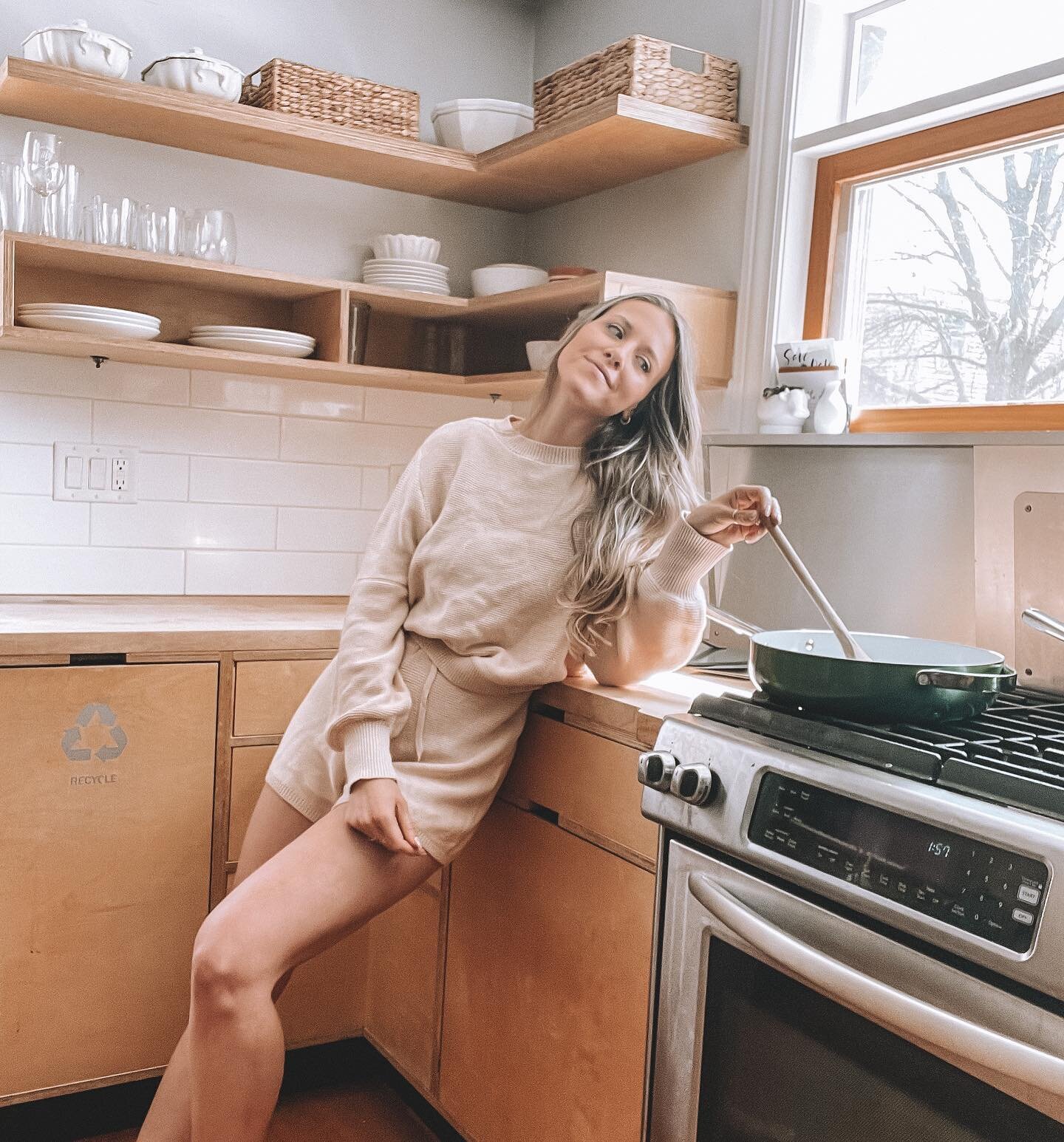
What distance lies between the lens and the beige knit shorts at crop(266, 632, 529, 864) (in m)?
1.78

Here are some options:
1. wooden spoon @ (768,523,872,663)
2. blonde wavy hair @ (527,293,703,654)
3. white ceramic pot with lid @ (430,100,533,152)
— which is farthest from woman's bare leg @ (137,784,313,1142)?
white ceramic pot with lid @ (430,100,533,152)

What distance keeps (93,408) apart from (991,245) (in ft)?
6.33

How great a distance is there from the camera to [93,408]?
8.75ft

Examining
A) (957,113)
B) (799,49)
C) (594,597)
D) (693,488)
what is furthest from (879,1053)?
(799,49)

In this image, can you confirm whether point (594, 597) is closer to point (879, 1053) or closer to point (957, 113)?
point (879, 1053)

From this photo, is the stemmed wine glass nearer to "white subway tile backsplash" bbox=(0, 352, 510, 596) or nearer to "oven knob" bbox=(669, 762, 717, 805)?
"white subway tile backsplash" bbox=(0, 352, 510, 596)

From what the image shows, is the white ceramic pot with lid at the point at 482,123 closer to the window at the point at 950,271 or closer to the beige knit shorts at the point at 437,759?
the window at the point at 950,271

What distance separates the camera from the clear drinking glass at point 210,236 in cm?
254

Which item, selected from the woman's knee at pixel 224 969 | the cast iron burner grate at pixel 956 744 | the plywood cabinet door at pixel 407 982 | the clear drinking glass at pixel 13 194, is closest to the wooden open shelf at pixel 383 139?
the clear drinking glass at pixel 13 194

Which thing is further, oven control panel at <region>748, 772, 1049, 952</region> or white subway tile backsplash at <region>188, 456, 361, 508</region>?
white subway tile backsplash at <region>188, 456, 361, 508</region>

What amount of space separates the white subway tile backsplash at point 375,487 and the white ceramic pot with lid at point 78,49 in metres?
1.09

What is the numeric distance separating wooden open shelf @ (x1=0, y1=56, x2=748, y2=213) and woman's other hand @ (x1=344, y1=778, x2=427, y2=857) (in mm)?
1424

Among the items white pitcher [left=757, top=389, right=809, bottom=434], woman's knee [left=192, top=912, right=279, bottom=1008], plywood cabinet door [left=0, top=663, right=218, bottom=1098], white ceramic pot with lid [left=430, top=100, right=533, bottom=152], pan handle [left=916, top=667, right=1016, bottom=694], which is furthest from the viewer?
white ceramic pot with lid [left=430, top=100, right=533, bottom=152]

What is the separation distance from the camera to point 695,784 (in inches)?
53.7
